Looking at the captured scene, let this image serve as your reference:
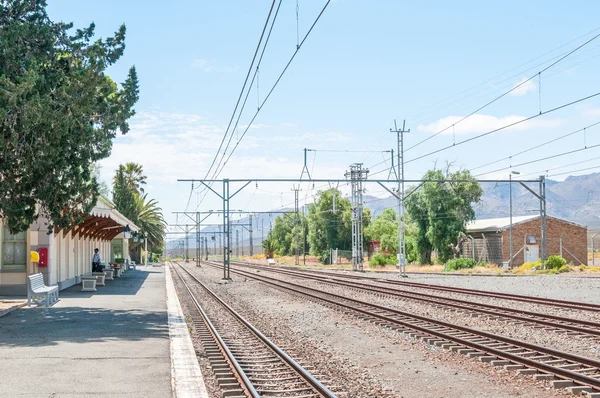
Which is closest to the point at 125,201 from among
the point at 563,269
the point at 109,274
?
the point at 109,274

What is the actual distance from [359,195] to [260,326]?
3819cm

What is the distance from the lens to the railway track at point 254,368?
29.4ft

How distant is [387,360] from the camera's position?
11.8 meters

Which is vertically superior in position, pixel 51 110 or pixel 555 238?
pixel 51 110

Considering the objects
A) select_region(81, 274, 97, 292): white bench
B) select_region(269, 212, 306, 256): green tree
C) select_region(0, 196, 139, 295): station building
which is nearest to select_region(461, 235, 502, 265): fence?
select_region(0, 196, 139, 295): station building

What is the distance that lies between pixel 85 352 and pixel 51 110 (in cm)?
636

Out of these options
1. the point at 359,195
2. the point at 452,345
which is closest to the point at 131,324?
the point at 452,345

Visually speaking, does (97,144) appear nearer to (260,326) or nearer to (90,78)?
(90,78)

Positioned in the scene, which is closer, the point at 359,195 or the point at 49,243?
the point at 49,243

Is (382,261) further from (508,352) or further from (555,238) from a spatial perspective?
(508,352)

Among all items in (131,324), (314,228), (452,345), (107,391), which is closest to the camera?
(107,391)

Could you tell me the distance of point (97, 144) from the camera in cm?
1878

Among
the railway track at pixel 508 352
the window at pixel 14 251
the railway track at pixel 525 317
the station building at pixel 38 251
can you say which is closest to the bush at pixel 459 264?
the railway track at pixel 525 317

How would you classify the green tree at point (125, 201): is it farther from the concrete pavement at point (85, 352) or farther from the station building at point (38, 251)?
the concrete pavement at point (85, 352)
